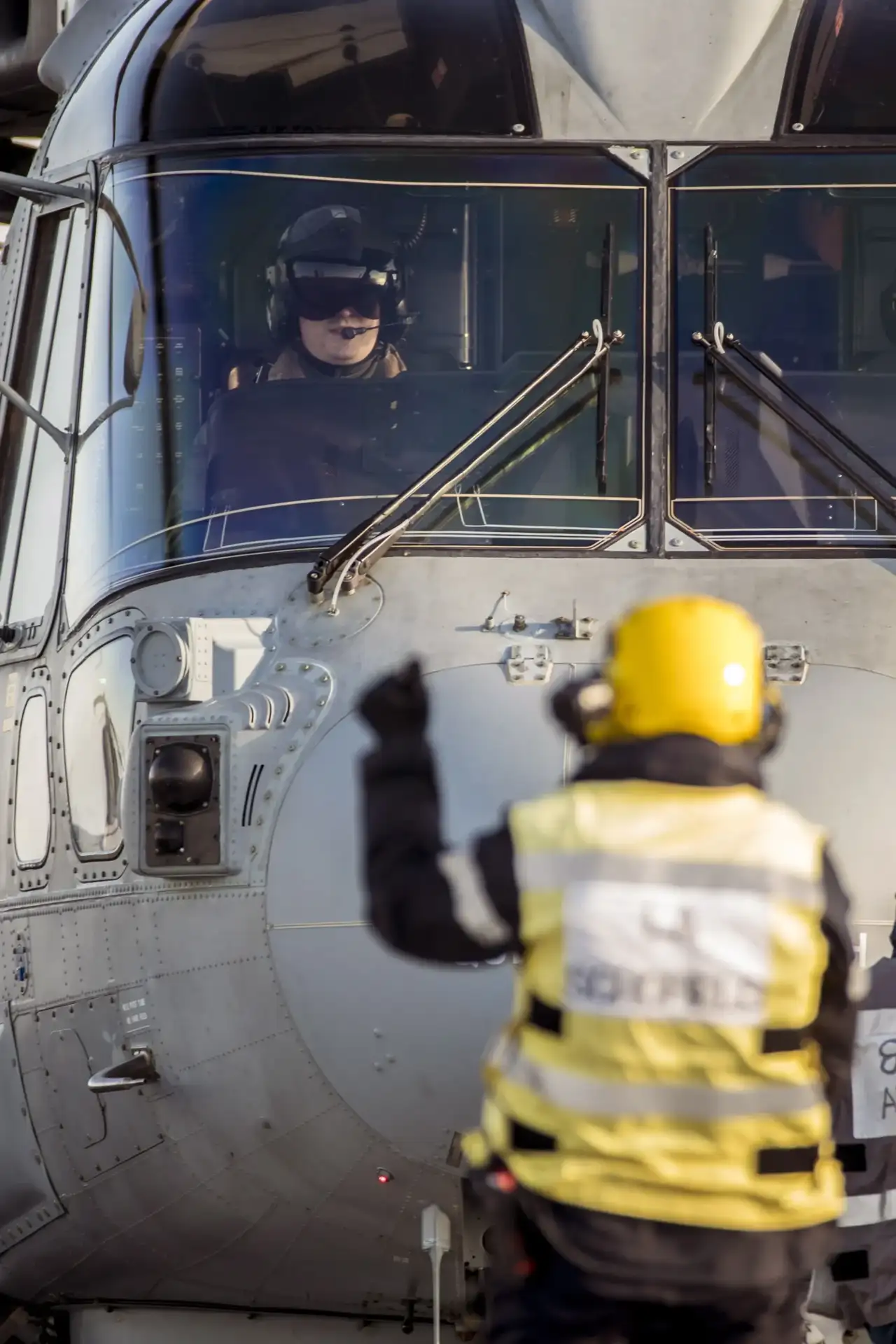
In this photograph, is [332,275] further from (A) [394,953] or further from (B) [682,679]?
(B) [682,679]

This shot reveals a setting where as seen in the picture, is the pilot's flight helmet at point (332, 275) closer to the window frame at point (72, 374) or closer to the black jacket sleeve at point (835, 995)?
the window frame at point (72, 374)

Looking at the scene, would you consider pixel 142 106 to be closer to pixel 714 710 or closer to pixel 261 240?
pixel 261 240

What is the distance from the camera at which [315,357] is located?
17.0 feet

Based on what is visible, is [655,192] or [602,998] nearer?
[602,998]

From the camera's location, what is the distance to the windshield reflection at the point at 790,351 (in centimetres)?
493

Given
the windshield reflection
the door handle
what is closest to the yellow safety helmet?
the windshield reflection

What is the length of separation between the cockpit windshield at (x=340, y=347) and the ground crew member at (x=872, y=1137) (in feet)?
4.21

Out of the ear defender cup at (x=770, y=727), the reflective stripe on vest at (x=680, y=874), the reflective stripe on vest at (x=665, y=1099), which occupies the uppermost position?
the ear defender cup at (x=770, y=727)

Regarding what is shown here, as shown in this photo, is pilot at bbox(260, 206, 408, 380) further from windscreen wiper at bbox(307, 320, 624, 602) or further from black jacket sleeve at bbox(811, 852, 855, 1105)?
black jacket sleeve at bbox(811, 852, 855, 1105)

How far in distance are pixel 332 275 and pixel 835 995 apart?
240 centimetres

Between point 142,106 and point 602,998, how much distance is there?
2.92 metres

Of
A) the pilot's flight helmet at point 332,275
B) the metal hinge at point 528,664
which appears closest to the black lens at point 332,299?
the pilot's flight helmet at point 332,275

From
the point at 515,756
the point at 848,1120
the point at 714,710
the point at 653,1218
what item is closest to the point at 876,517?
the point at 515,756

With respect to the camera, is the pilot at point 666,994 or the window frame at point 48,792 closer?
the pilot at point 666,994
